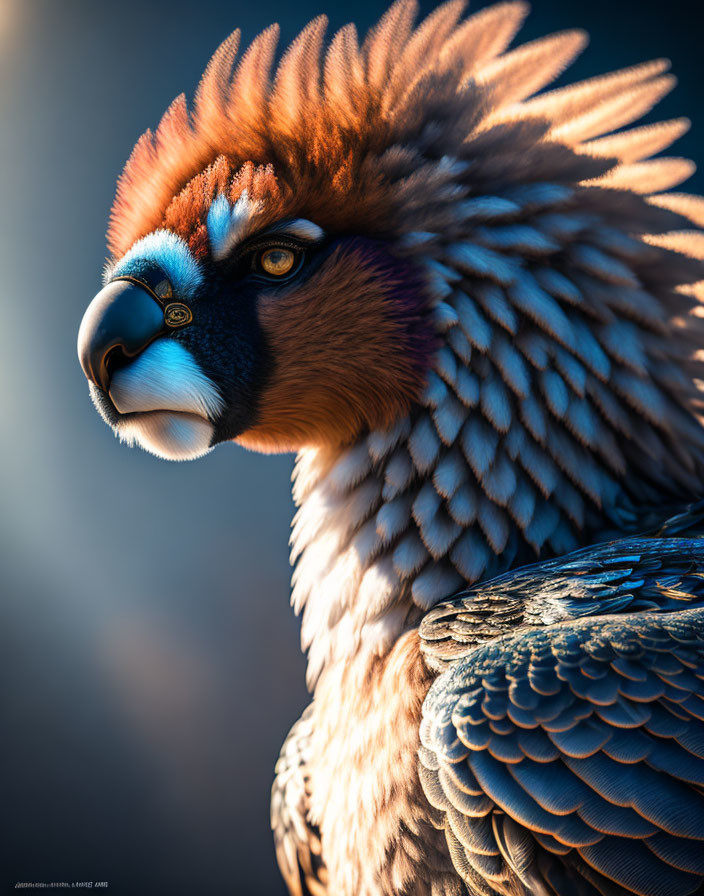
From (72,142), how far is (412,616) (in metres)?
1.45

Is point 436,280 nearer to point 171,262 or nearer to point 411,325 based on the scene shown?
point 411,325

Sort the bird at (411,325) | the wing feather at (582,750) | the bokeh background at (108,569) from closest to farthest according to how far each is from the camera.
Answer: the wing feather at (582,750)
the bird at (411,325)
the bokeh background at (108,569)

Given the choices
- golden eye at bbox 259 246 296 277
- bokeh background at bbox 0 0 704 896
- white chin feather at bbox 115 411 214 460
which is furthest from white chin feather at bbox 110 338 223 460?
bokeh background at bbox 0 0 704 896

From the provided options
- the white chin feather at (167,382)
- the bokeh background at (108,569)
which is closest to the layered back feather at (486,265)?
the white chin feather at (167,382)

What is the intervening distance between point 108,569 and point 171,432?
95 cm

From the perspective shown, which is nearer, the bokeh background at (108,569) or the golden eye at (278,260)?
the golden eye at (278,260)

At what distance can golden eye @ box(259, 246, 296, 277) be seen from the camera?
0.71 m

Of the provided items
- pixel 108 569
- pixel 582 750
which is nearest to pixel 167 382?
pixel 582 750

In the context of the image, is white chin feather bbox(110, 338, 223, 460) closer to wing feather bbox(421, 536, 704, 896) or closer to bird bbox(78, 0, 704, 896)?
bird bbox(78, 0, 704, 896)

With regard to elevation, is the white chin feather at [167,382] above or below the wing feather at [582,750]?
above

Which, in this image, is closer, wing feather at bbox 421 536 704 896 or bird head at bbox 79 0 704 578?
wing feather at bbox 421 536 704 896

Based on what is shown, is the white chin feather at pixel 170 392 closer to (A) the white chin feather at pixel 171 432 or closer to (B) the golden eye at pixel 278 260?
(A) the white chin feather at pixel 171 432

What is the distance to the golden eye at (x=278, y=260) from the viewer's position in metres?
0.71

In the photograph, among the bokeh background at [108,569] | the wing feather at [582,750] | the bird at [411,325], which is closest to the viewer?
the wing feather at [582,750]
